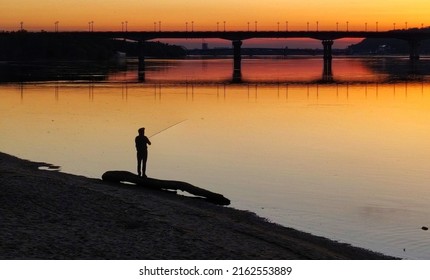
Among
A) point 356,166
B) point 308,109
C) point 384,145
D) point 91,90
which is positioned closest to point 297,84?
point 91,90

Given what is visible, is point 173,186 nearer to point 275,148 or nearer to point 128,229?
point 128,229

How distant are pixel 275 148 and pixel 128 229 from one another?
2479 centimetres

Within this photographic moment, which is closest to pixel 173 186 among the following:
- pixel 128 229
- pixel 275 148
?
pixel 128 229

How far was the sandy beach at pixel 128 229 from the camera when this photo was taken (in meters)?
14.3

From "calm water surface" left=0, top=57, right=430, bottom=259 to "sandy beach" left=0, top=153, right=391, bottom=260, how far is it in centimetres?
259

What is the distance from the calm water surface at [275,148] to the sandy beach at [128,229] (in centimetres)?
259

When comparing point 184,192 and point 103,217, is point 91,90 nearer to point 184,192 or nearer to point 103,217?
point 184,192

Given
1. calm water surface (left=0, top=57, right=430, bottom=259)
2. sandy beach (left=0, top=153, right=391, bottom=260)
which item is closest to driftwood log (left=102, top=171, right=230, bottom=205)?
calm water surface (left=0, top=57, right=430, bottom=259)

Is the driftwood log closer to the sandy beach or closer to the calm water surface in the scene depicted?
the calm water surface

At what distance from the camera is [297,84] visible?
111 meters

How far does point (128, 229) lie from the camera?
16.8 m

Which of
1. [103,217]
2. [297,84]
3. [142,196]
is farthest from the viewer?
[297,84]

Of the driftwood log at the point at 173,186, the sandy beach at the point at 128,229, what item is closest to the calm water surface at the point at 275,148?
the driftwood log at the point at 173,186
